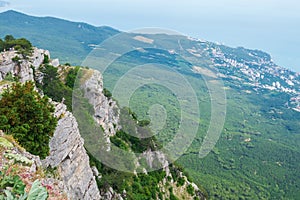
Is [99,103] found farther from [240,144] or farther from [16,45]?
[240,144]

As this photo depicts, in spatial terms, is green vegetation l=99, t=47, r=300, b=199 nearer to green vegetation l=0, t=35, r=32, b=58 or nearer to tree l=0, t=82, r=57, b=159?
green vegetation l=0, t=35, r=32, b=58

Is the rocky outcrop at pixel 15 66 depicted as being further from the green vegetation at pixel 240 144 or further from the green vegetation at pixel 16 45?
the green vegetation at pixel 240 144

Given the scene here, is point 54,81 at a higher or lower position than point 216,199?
higher

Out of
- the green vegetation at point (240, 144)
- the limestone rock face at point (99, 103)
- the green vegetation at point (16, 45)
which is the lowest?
the green vegetation at point (240, 144)

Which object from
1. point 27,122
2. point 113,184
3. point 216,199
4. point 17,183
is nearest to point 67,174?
point 27,122

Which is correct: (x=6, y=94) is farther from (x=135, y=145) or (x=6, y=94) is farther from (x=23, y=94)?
(x=135, y=145)

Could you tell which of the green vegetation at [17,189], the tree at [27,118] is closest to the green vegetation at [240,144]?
the tree at [27,118]
